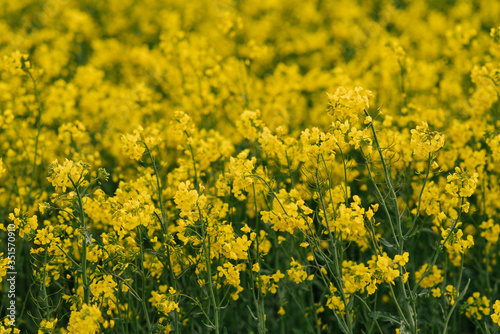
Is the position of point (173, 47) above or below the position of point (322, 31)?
above

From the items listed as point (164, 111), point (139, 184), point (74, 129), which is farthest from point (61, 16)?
point (139, 184)

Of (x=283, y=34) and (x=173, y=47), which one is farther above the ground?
(x=173, y=47)

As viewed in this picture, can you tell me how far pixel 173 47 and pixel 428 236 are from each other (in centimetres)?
365

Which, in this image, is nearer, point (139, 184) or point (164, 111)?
point (139, 184)

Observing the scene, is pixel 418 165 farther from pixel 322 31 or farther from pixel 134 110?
pixel 322 31

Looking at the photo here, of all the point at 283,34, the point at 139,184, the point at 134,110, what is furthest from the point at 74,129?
the point at 283,34

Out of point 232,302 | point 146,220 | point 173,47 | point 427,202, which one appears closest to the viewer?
point 146,220

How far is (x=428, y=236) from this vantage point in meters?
4.68

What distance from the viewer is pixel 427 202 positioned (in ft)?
11.9

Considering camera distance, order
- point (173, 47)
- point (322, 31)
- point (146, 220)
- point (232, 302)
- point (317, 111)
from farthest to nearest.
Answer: point (322, 31) → point (317, 111) → point (173, 47) → point (232, 302) → point (146, 220)

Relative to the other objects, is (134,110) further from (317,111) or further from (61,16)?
(61,16)

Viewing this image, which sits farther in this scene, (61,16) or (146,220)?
(61,16)

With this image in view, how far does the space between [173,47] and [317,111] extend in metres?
2.13

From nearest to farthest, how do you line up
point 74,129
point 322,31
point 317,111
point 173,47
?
1. point 74,129
2. point 173,47
3. point 317,111
4. point 322,31
